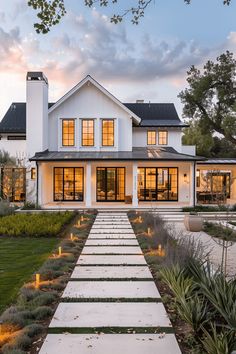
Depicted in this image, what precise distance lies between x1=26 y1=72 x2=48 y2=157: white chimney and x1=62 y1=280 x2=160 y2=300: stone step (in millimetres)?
17872

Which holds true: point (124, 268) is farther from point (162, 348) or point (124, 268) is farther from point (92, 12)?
point (92, 12)

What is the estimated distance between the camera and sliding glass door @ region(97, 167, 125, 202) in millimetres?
25469

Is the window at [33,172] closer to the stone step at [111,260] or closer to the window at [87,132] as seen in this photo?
the window at [87,132]

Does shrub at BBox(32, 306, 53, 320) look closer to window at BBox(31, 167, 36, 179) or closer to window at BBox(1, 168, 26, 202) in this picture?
window at BBox(1, 168, 26, 202)

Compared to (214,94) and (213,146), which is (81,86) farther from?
(213,146)

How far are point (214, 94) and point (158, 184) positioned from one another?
947cm

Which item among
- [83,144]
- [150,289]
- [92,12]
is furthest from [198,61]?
[150,289]

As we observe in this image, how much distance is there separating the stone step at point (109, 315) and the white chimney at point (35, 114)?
62.4 feet

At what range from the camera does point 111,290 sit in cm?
668

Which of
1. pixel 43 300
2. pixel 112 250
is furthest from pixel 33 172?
pixel 43 300

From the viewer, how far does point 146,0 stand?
265 inches

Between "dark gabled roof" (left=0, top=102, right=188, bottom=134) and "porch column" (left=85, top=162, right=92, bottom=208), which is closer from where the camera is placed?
"porch column" (left=85, top=162, right=92, bottom=208)

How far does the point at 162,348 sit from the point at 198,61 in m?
29.5

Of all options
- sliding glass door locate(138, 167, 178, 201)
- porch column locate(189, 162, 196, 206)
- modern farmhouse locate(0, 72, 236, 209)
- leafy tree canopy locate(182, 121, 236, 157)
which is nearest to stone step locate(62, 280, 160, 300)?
porch column locate(189, 162, 196, 206)
